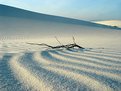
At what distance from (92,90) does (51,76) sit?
398mm

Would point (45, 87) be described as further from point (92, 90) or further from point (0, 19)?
point (0, 19)

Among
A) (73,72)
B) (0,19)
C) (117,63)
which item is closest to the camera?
(73,72)

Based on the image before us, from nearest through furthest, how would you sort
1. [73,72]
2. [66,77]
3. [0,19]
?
[66,77] < [73,72] < [0,19]

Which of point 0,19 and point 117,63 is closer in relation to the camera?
point 117,63

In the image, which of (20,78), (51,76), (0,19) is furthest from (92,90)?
(0,19)

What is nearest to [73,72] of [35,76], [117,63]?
[35,76]

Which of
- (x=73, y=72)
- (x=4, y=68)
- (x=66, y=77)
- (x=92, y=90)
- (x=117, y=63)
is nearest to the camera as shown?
(x=92, y=90)

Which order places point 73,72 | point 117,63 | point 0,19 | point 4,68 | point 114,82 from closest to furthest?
point 114,82, point 73,72, point 4,68, point 117,63, point 0,19

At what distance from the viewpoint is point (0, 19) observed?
1429cm

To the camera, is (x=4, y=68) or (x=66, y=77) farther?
(x=4, y=68)

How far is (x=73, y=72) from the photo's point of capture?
5.70 feet

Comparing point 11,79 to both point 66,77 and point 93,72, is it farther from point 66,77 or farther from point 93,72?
point 93,72

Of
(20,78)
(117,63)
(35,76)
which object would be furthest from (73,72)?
(117,63)

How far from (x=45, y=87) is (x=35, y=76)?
0.26 metres
